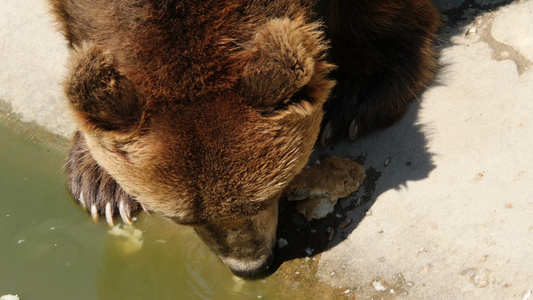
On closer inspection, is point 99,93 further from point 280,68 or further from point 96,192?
point 96,192

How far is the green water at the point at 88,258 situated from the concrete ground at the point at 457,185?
650 mm

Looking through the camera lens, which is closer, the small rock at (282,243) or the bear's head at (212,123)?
the bear's head at (212,123)

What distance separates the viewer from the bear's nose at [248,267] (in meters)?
3.64

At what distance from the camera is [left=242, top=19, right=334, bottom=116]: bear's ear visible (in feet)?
8.43

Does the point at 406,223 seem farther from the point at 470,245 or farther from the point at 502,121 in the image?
the point at 502,121

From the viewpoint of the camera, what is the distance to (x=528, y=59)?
4.14 m

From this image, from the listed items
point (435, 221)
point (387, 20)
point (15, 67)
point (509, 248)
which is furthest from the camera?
point (15, 67)

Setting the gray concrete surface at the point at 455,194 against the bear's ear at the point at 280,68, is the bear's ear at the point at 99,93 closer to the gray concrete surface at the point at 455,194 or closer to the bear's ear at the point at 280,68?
the bear's ear at the point at 280,68

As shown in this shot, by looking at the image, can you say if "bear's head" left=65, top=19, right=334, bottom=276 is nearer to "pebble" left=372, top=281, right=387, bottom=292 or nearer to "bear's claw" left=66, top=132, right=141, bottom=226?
"pebble" left=372, top=281, right=387, bottom=292

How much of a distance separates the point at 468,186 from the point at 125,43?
2.17m

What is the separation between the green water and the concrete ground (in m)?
0.65

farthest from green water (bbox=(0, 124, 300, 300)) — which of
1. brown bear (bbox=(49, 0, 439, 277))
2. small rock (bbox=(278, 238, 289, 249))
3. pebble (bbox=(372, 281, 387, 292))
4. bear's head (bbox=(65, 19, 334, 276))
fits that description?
bear's head (bbox=(65, 19, 334, 276))

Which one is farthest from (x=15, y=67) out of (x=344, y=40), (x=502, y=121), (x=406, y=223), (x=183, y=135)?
(x=502, y=121)

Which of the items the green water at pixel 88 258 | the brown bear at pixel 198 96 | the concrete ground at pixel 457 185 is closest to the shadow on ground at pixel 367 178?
the concrete ground at pixel 457 185
